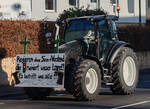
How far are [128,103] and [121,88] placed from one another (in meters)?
2.16

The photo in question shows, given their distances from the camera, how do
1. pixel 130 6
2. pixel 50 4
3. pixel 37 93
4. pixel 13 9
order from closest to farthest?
pixel 37 93 < pixel 13 9 < pixel 50 4 < pixel 130 6

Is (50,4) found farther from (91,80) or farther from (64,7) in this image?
(91,80)

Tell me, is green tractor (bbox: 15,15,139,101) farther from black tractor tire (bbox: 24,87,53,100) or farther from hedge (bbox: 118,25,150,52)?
hedge (bbox: 118,25,150,52)

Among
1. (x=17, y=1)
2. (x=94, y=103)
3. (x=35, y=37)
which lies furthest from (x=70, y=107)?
(x=17, y=1)

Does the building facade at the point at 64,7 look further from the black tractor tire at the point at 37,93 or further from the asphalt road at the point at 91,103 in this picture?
the asphalt road at the point at 91,103

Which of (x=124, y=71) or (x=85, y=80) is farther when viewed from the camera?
(x=124, y=71)

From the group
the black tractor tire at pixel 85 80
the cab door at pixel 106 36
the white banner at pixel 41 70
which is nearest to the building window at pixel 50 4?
the cab door at pixel 106 36

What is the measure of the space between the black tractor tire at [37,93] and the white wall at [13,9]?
1325 cm

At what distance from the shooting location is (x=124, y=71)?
16469 mm

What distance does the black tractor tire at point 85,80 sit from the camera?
1397 centimetres

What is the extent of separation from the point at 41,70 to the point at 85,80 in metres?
1.30

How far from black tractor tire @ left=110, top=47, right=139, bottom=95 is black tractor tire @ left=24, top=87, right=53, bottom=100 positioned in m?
2.06

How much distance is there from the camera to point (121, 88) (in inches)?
622

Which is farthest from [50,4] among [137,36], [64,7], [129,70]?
[129,70]
